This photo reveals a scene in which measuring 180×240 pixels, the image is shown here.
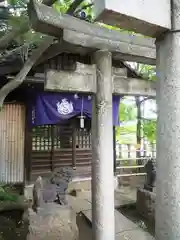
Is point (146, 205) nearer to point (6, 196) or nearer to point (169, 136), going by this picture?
point (6, 196)

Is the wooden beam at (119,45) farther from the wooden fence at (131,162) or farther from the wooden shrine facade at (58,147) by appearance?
the wooden fence at (131,162)

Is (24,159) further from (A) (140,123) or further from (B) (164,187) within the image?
(A) (140,123)

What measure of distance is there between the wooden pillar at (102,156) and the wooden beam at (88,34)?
0.26 metres

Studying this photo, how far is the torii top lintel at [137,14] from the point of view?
1648mm

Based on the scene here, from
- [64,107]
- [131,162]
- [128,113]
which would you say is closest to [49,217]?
[64,107]

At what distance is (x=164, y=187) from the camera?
1831mm

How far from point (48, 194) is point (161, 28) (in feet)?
12.5

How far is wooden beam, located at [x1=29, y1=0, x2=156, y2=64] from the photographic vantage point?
2.80 m

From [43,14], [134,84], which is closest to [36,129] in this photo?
[134,84]

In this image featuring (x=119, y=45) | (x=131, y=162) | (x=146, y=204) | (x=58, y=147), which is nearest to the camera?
(x=119, y=45)

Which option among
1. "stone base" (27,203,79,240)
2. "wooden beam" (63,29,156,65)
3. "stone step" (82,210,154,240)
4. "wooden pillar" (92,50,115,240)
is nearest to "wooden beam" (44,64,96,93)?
"wooden pillar" (92,50,115,240)

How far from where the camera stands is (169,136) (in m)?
1.84

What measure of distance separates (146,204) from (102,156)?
3.42 m

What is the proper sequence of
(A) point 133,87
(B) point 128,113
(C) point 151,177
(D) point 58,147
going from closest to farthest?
(A) point 133,87
(C) point 151,177
(D) point 58,147
(B) point 128,113
